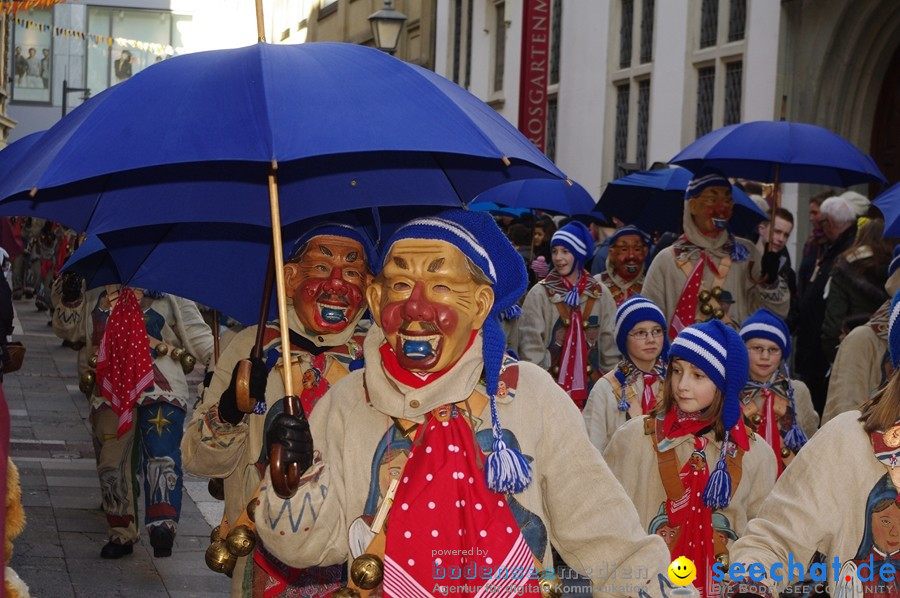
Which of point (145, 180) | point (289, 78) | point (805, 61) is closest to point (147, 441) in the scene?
point (145, 180)

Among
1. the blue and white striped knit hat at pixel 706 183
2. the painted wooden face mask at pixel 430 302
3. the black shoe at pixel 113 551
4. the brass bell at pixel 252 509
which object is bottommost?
the black shoe at pixel 113 551

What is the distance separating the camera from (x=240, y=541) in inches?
177

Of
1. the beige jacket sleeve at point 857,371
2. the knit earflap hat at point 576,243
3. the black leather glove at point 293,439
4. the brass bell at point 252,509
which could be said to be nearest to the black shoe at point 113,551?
the beige jacket sleeve at point 857,371

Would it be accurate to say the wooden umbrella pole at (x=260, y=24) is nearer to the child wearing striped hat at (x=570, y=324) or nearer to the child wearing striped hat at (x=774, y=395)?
the child wearing striped hat at (x=774, y=395)

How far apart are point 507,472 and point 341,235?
1675 millimetres

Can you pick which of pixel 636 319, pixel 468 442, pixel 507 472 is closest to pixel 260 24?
pixel 468 442

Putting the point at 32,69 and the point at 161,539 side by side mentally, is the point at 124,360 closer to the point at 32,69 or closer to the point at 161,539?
the point at 161,539

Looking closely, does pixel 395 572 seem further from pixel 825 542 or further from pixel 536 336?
pixel 536 336

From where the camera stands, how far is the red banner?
23016 millimetres

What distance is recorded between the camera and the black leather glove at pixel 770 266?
9719 mm

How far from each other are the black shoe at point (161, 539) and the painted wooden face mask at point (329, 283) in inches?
138

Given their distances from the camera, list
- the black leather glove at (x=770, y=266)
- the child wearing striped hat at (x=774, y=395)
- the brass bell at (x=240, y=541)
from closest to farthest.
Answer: the brass bell at (x=240, y=541) < the child wearing striped hat at (x=774, y=395) < the black leather glove at (x=770, y=266)

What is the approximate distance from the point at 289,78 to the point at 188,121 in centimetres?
30

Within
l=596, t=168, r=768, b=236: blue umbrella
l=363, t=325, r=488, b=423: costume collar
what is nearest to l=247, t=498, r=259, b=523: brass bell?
l=363, t=325, r=488, b=423: costume collar
